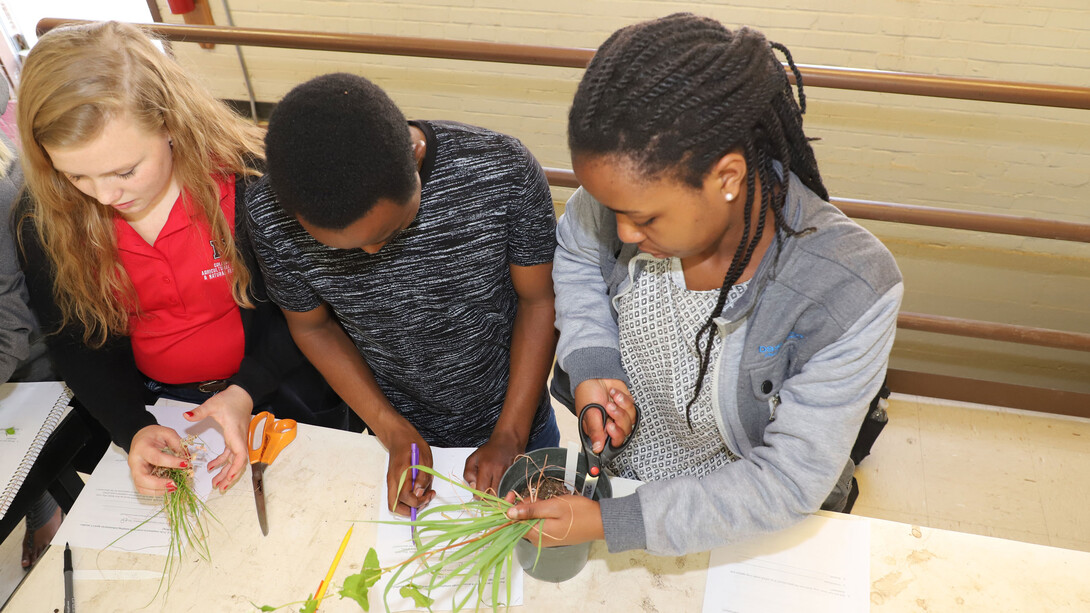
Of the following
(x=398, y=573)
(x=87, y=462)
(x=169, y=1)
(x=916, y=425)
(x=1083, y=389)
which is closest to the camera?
(x=398, y=573)

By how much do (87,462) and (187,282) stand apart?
60 centimetres

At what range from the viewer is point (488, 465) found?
1.23m

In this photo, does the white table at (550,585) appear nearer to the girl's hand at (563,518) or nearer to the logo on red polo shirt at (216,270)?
the girl's hand at (563,518)

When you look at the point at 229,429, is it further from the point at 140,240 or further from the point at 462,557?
the point at 462,557

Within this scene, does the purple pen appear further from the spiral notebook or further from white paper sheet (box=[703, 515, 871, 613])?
the spiral notebook

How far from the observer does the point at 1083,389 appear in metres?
3.60

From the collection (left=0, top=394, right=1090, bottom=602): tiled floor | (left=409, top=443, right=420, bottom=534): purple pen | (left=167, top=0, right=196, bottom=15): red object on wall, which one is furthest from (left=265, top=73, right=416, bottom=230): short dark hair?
(left=167, top=0, right=196, bottom=15): red object on wall

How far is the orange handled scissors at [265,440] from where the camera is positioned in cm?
125

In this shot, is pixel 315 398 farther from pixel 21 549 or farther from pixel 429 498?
pixel 21 549

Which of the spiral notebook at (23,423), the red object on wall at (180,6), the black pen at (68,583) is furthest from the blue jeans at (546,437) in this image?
the red object on wall at (180,6)

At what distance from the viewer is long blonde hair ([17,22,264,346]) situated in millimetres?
1171

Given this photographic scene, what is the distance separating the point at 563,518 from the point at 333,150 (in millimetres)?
606

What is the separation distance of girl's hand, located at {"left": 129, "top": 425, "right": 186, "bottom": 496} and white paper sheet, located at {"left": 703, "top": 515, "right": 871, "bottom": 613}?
0.96 metres

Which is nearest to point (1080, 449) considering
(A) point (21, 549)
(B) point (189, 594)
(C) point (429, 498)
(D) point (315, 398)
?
(C) point (429, 498)
